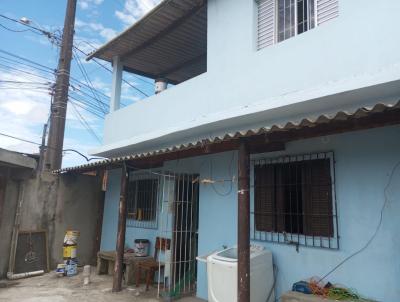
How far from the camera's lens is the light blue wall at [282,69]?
4.72m

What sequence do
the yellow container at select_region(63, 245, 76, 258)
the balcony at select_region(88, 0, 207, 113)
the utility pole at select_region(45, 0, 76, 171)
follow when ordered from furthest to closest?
1. the utility pole at select_region(45, 0, 76, 171)
2. the yellow container at select_region(63, 245, 76, 258)
3. the balcony at select_region(88, 0, 207, 113)

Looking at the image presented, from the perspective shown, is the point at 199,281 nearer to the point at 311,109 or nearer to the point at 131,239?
the point at 131,239

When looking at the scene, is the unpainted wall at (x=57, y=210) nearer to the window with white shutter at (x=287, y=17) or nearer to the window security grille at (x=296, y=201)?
the window security grille at (x=296, y=201)

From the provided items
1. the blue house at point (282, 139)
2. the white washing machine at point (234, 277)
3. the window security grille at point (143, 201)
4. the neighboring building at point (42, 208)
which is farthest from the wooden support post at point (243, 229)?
the neighboring building at point (42, 208)

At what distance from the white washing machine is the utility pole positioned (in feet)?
28.0

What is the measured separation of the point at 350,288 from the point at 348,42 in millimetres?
3541

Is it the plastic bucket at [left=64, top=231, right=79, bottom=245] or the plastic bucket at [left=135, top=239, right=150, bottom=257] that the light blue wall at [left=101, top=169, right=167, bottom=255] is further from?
the plastic bucket at [left=64, top=231, right=79, bottom=245]

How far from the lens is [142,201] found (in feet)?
32.3

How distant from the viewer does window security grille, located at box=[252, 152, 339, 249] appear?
529 cm

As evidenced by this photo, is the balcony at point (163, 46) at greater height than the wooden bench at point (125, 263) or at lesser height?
greater

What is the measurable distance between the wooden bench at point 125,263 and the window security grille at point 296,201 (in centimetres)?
350

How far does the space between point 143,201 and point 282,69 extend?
5725 millimetres

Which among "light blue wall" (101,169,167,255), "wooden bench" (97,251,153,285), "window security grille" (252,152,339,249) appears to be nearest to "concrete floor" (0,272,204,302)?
"wooden bench" (97,251,153,285)

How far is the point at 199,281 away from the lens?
7191mm
